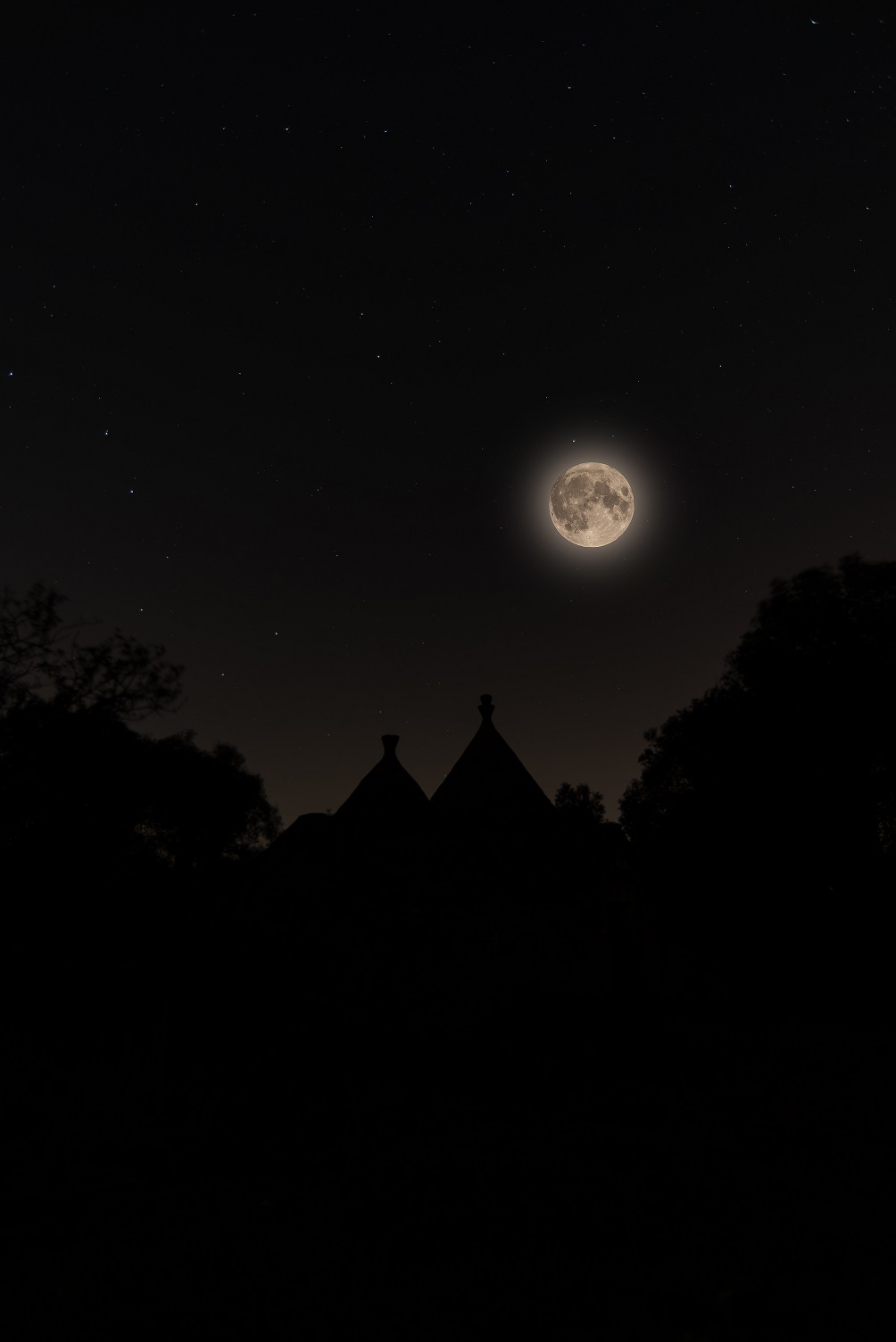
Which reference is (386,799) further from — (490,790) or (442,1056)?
Answer: (442,1056)

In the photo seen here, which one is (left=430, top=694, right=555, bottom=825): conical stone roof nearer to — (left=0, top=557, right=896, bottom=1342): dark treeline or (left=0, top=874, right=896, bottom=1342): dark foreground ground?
(left=0, top=557, right=896, bottom=1342): dark treeline

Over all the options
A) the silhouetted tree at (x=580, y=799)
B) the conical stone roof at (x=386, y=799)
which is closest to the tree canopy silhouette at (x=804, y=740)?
the conical stone roof at (x=386, y=799)

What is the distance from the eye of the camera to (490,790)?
1585 centimetres

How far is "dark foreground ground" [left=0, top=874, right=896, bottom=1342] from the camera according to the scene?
503cm

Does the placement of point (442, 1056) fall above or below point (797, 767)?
below

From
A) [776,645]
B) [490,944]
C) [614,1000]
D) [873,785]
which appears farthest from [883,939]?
[490,944]

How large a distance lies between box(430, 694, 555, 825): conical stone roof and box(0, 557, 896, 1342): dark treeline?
12cm

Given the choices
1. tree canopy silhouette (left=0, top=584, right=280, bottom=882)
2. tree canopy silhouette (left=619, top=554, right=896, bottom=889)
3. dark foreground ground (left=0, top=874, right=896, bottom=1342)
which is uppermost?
tree canopy silhouette (left=619, top=554, right=896, bottom=889)

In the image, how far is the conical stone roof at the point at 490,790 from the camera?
50.8ft

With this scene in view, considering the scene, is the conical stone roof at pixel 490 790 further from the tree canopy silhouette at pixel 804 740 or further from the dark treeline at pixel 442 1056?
the tree canopy silhouette at pixel 804 740

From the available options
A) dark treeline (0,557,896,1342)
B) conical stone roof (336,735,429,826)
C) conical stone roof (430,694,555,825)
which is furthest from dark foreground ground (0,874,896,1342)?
conical stone roof (430,694,555,825)

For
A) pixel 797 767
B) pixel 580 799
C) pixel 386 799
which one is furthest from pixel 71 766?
pixel 580 799

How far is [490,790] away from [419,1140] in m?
8.16

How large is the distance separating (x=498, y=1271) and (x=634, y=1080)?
6628 mm
